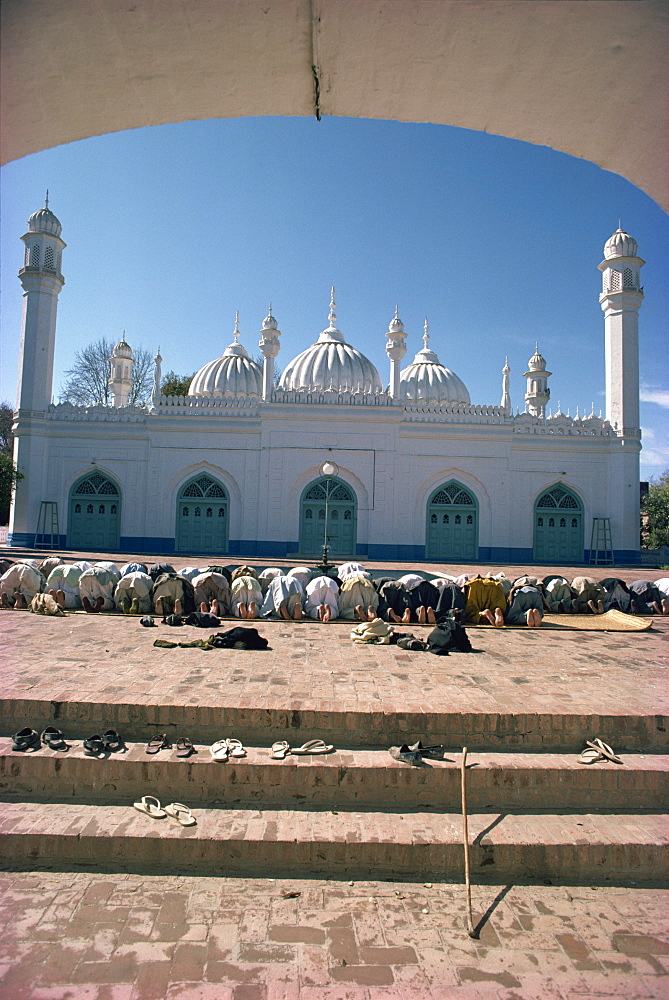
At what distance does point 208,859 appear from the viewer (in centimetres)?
356

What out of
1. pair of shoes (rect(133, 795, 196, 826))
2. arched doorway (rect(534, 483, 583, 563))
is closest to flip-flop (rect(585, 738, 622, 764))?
pair of shoes (rect(133, 795, 196, 826))

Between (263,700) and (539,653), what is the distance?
3.80 m

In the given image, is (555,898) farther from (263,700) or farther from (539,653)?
(539,653)

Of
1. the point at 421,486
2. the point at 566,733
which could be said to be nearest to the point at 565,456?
the point at 421,486

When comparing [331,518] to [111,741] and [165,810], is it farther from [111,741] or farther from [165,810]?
[165,810]

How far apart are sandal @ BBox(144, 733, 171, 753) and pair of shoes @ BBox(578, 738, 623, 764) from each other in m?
3.04

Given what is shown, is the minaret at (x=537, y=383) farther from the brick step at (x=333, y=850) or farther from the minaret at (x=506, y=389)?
the brick step at (x=333, y=850)

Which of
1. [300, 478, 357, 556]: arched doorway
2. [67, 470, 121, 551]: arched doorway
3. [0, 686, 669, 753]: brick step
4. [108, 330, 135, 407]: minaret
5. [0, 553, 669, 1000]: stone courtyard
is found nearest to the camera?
[0, 553, 669, 1000]: stone courtyard

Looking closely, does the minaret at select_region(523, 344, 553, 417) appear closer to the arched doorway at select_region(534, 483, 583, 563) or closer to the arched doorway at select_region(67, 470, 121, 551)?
the arched doorway at select_region(534, 483, 583, 563)

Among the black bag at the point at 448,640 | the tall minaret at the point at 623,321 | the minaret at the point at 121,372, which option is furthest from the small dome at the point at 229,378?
the black bag at the point at 448,640

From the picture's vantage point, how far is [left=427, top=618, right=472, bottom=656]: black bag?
→ 7.09m

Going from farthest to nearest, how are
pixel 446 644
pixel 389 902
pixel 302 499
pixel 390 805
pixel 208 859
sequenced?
pixel 302 499
pixel 446 644
pixel 390 805
pixel 208 859
pixel 389 902

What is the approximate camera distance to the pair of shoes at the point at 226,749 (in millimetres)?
4219

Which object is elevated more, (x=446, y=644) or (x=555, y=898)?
(x=446, y=644)
